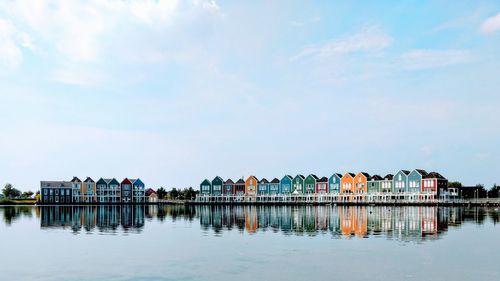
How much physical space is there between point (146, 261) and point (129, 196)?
138 metres

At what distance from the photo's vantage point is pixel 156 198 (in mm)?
167375

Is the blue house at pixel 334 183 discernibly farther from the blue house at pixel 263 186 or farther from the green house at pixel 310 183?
the blue house at pixel 263 186

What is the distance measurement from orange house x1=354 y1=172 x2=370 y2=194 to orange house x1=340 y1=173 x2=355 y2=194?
1138 millimetres

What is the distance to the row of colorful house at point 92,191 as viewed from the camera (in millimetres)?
152000

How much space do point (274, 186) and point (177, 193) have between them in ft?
145

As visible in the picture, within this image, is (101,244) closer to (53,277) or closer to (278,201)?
(53,277)

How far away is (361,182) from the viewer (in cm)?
14350

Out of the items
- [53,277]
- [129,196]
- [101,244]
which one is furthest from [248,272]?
[129,196]

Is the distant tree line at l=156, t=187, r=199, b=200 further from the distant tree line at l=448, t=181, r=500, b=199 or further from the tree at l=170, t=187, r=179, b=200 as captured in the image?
the distant tree line at l=448, t=181, r=500, b=199

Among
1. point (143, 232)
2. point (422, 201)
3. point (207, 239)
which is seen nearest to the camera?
point (207, 239)

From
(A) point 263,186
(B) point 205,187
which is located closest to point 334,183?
(A) point 263,186

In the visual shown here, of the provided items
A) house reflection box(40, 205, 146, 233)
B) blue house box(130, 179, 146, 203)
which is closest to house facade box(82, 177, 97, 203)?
blue house box(130, 179, 146, 203)

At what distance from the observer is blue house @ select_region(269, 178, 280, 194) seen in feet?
520

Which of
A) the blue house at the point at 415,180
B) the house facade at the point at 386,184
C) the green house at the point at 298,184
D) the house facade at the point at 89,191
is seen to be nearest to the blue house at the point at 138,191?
the house facade at the point at 89,191
